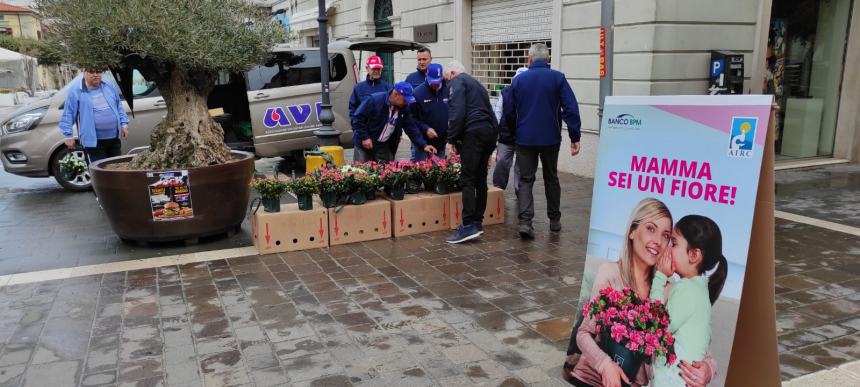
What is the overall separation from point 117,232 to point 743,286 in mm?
5370

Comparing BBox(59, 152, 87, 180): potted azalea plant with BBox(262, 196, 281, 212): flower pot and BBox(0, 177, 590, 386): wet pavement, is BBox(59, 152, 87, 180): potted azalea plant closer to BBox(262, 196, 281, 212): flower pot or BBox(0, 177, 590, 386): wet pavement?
BBox(0, 177, 590, 386): wet pavement

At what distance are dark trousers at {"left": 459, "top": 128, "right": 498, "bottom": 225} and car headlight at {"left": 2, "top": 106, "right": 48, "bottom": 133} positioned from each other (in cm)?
621

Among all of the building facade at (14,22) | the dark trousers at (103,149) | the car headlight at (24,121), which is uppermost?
the building facade at (14,22)

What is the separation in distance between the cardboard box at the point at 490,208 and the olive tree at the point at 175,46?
232 centimetres

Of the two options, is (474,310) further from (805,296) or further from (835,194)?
(835,194)

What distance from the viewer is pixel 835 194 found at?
763 cm

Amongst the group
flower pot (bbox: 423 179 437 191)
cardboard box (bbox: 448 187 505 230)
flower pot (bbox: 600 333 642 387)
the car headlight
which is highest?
the car headlight

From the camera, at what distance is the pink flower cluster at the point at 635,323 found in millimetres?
2492

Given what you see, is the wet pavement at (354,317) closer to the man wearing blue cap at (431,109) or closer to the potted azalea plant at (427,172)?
the potted azalea plant at (427,172)

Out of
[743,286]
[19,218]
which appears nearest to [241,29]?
[19,218]

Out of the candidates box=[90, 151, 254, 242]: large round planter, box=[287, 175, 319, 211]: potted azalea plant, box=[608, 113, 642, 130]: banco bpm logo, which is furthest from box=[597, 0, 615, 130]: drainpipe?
box=[90, 151, 254, 242]: large round planter

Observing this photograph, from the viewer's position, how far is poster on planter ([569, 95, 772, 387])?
2332mm

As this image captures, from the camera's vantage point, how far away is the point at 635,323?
8.39 ft

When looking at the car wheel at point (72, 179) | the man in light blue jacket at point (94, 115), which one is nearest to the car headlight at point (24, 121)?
the car wheel at point (72, 179)
